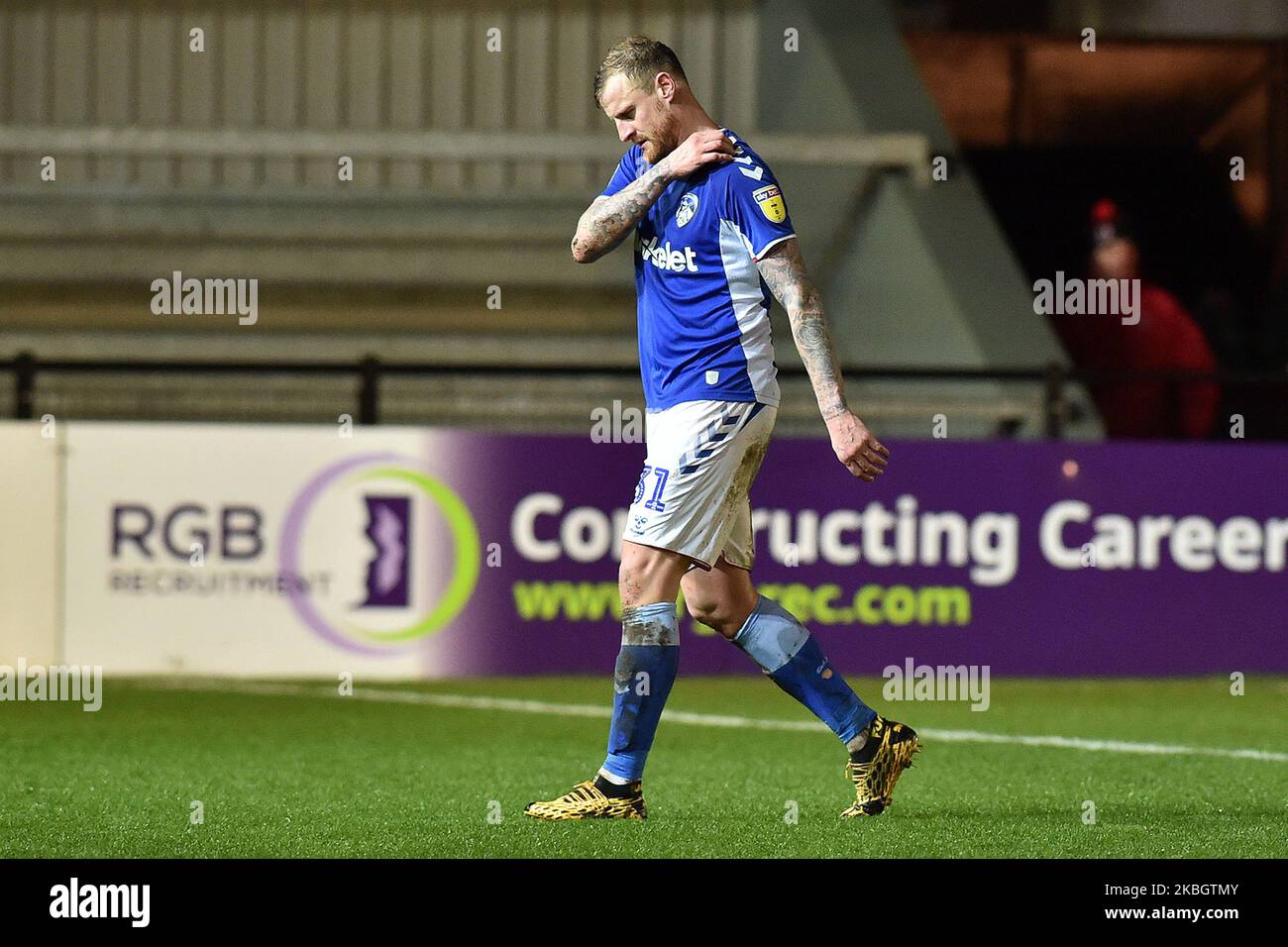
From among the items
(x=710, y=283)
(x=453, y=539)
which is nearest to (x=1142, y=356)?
(x=453, y=539)

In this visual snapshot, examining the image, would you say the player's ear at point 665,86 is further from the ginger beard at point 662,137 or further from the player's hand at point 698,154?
the player's hand at point 698,154

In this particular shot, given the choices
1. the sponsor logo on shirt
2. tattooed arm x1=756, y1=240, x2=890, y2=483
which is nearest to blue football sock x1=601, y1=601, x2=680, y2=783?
tattooed arm x1=756, y1=240, x2=890, y2=483

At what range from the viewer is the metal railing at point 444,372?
11.2 metres

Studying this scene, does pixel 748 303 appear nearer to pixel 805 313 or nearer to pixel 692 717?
pixel 805 313

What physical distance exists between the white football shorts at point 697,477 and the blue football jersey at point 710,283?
0.05m

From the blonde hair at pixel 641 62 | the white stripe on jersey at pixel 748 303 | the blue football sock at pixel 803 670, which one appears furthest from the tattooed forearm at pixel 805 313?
the blue football sock at pixel 803 670

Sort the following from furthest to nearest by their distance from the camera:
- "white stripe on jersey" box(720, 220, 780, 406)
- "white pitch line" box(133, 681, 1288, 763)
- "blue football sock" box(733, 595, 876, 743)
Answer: "white pitch line" box(133, 681, 1288, 763)
"blue football sock" box(733, 595, 876, 743)
"white stripe on jersey" box(720, 220, 780, 406)

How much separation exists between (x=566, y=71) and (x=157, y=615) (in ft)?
23.3

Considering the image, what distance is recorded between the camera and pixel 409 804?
6.33m

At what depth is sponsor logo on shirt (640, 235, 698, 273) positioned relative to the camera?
233 inches

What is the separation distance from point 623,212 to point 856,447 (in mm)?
931

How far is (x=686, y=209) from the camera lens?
590 centimetres

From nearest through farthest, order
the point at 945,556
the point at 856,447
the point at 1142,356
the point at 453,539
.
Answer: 1. the point at 856,447
2. the point at 453,539
3. the point at 945,556
4. the point at 1142,356

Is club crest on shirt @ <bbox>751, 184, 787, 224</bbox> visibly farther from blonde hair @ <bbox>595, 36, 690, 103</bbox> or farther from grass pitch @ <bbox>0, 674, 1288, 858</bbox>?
grass pitch @ <bbox>0, 674, 1288, 858</bbox>
